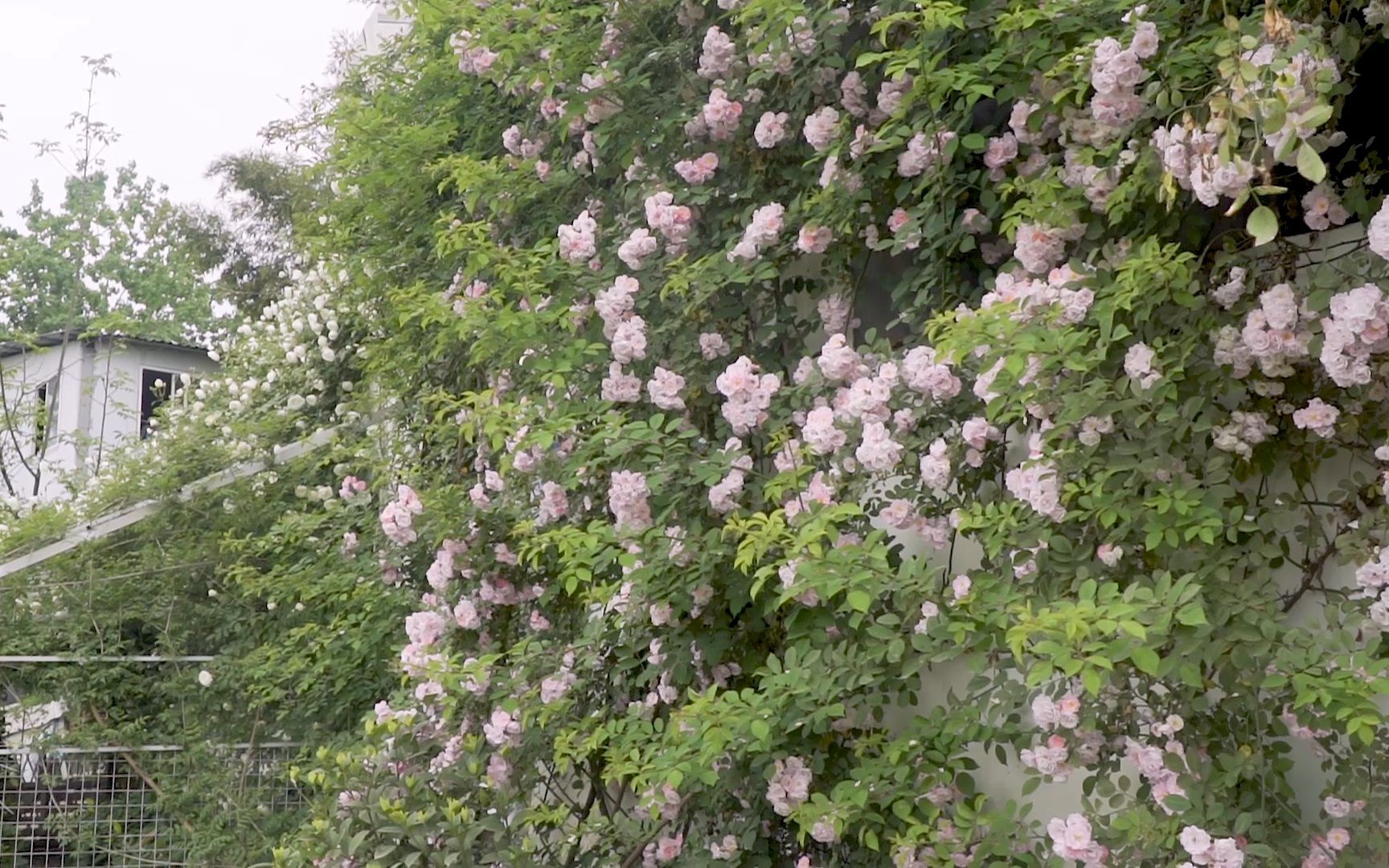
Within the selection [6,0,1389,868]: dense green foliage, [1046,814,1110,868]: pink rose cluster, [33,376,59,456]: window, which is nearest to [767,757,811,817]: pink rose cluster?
[6,0,1389,868]: dense green foliage

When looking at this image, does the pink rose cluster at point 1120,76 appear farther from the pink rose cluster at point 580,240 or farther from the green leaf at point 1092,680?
the pink rose cluster at point 580,240

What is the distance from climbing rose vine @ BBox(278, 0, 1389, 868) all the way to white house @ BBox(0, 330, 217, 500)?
6753 mm

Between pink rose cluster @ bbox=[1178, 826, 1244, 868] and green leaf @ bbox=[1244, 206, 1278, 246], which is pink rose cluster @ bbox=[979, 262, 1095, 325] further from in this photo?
pink rose cluster @ bbox=[1178, 826, 1244, 868]

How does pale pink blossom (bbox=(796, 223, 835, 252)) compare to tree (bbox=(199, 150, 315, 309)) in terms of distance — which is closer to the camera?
pale pink blossom (bbox=(796, 223, 835, 252))

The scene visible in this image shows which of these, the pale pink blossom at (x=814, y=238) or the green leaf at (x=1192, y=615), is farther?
the pale pink blossom at (x=814, y=238)

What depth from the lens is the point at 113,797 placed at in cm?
641

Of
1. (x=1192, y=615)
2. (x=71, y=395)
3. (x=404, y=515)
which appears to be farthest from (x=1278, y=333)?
(x=71, y=395)

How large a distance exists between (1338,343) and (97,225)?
1381 centimetres

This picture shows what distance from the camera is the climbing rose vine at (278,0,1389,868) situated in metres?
2.23

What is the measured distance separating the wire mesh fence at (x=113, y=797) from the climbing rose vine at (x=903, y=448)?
8.78ft

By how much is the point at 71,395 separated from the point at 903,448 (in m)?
14.6

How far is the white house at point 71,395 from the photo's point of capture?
11.1 meters

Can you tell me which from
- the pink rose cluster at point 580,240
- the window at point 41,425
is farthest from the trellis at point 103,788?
the window at point 41,425

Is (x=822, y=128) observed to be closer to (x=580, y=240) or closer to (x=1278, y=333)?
(x=580, y=240)
